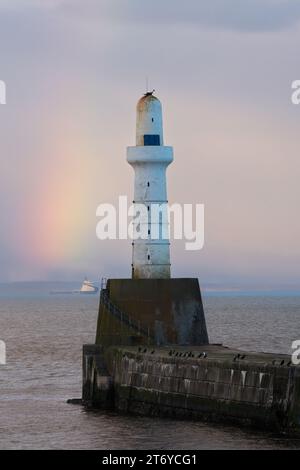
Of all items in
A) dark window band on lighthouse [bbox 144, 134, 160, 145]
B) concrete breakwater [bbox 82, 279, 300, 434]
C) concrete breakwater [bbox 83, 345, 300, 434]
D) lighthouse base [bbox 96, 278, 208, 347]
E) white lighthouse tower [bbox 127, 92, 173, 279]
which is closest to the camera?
concrete breakwater [bbox 83, 345, 300, 434]

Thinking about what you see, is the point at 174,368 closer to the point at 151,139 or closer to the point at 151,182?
the point at 151,182

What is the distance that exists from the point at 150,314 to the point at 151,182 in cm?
504

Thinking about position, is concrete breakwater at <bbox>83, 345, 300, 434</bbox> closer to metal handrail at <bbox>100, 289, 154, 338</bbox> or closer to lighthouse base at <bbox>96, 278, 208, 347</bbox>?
lighthouse base at <bbox>96, 278, 208, 347</bbox>

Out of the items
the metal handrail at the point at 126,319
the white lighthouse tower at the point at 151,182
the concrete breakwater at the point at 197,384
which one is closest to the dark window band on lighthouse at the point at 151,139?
the white lighthouse tower at the point at 151,182

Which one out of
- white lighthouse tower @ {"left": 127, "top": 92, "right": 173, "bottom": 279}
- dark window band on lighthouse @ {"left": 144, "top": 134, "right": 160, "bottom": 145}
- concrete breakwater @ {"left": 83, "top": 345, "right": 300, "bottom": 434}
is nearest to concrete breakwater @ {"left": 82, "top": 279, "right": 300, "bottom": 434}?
concrete breakwater @ {"left": 83, "top": 345, "right": 300, "bottom": 434}

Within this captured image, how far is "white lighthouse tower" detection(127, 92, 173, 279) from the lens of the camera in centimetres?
5425

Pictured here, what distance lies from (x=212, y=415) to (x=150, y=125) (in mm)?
13992

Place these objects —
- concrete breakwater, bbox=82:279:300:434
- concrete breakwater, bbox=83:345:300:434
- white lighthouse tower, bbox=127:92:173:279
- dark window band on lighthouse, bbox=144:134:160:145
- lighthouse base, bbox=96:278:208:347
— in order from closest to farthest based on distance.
Result: concrete breakwater, bbox=83:345:300:434 < concrete breakwater, bbox=82:279:300:434 < lighthouse base, bbox=96:278:208:347 < white lighthouse tower, bbox=127:92:173:279 < dark window band on lighthouse, bbox=144:134:160:145

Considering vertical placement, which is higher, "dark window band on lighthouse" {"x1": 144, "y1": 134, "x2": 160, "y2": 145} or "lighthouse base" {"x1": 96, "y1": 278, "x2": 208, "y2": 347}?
"dark window band on lighthouse" {"x1": 144, "y1": 134, "x2": 160, "y2": 145}

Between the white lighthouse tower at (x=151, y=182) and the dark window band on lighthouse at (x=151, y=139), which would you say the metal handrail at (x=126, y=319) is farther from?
the dark window band on lighthouse at (x=151, y=139)

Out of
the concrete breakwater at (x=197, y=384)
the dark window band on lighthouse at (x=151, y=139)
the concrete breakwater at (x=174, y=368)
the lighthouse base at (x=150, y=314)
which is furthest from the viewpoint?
the dark window band on lighthouse at (x=151, y=139)

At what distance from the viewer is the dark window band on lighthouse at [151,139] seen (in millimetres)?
54438

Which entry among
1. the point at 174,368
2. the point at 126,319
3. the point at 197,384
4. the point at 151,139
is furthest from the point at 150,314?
the point at 197,384

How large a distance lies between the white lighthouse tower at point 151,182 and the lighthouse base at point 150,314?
1142 millimetres
